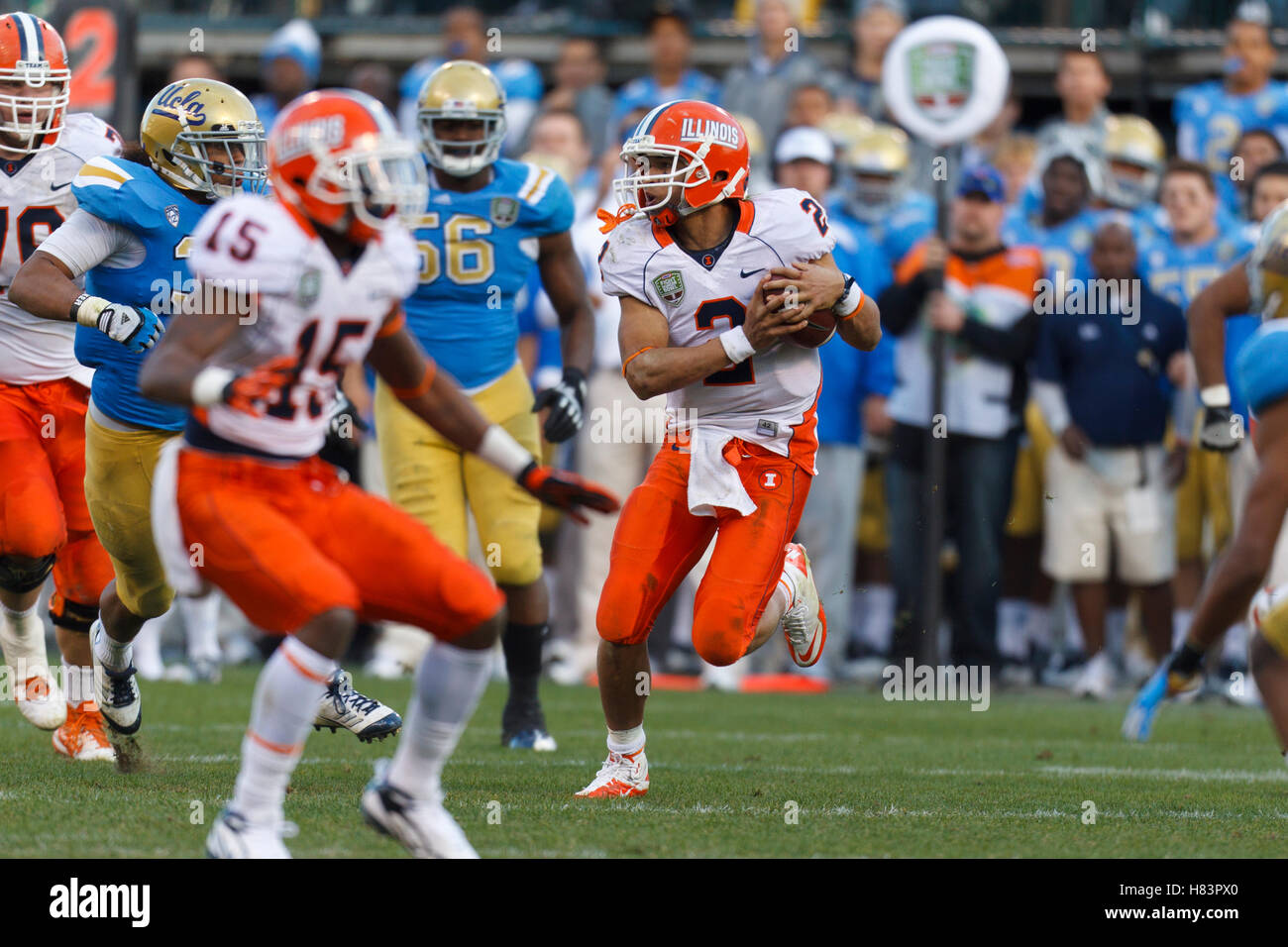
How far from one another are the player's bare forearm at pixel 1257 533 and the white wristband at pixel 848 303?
4.43ft

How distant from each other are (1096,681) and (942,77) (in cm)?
301

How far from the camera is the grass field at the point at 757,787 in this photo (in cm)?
458

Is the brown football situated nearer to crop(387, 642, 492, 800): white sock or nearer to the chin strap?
the chin strap

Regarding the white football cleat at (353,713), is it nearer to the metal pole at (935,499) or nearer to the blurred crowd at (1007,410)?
the blurred crowd at (1007,410)

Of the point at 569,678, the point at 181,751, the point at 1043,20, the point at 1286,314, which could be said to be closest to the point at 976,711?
the point at 569,678

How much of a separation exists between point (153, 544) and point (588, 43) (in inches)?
283

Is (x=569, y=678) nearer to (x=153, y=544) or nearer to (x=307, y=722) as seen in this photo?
(x=153, y=544)

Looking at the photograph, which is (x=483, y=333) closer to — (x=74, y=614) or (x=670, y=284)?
(x=670, y=284)

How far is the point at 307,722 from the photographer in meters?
4.00

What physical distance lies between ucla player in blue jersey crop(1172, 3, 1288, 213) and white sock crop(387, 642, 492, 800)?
24.2ft

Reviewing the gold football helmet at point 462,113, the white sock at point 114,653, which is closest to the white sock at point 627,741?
the white sock at point 114,653

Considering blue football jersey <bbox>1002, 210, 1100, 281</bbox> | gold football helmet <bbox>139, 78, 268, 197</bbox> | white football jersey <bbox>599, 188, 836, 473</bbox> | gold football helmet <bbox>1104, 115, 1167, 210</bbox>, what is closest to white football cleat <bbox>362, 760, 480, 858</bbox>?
white football jersey <bbox>599, 188, 836, 473</bbox>

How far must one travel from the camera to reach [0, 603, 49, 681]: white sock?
6250 mm

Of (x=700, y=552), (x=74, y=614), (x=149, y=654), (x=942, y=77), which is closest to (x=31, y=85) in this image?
Result: (x=74, y=614)
